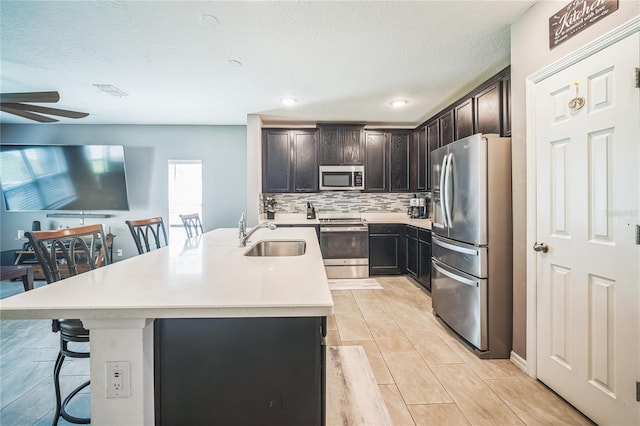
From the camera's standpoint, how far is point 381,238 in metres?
4.58

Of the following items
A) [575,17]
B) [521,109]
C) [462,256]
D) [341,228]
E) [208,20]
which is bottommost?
[462,256]

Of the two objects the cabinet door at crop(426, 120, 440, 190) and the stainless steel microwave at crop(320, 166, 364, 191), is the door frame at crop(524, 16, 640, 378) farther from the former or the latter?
the stainless steel microwave at crop(320, 166, 364, 191)

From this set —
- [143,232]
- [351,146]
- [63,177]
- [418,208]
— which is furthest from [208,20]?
[63,177]

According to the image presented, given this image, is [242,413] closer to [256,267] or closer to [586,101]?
[256,267]

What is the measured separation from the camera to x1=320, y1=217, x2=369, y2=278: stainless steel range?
4.49 meters

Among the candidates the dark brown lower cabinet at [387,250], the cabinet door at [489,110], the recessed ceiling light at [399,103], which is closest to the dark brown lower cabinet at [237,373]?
the cabinet door at [489,110]

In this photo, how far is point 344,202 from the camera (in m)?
5.16

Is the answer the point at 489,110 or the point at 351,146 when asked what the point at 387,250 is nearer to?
the point at 351,146

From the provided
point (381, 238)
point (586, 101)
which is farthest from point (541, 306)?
point (381, 238)

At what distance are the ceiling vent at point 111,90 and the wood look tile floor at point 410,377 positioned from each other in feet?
A: 8.63

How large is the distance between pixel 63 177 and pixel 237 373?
5531 millimetres

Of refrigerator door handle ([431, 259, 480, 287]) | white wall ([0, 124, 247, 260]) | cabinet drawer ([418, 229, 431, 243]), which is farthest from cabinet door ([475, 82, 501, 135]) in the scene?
white wall ([0, 124, 247, 260])

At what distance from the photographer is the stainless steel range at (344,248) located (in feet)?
14.7

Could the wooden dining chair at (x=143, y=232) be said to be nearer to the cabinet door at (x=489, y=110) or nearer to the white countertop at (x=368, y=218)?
the white countertop at (x=368, y=218)
